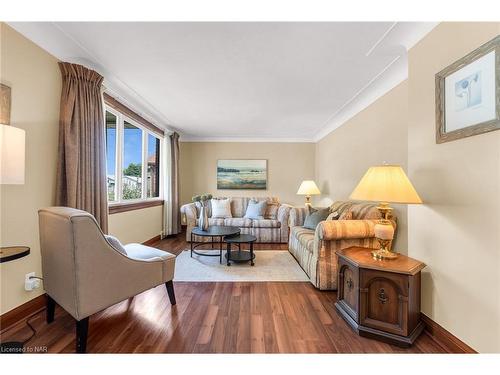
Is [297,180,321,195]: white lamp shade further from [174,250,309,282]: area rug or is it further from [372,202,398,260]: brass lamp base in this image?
[372,202,398,260]: brass lamp base

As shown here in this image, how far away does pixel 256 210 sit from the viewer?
4738 mm

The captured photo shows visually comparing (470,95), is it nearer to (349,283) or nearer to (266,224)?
(349,283)

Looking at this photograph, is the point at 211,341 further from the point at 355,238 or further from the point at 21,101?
the point at 21,101

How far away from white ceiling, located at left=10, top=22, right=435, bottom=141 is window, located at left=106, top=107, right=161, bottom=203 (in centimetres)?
41

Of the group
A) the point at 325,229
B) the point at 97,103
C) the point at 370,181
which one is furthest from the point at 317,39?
the point at 97,103

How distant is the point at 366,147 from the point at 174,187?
3.84 meters

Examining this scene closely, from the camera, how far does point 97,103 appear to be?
7.87 ft

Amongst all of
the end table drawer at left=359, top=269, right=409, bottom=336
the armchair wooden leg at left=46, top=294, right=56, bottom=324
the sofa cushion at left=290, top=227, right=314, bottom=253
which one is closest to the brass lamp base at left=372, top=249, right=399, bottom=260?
the end table drawer at left=359, top=269, right=409, bottom=336

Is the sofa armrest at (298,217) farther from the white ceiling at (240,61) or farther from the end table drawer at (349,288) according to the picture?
the end table drawer at (349,288)

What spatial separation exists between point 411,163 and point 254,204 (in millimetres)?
3261

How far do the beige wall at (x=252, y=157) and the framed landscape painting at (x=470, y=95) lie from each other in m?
4.13

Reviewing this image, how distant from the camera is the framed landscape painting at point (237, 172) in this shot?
565 centimetres

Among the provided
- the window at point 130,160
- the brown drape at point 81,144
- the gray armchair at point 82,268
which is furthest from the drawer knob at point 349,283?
the window at point 130,160

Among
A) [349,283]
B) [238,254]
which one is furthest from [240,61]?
[238,254]
